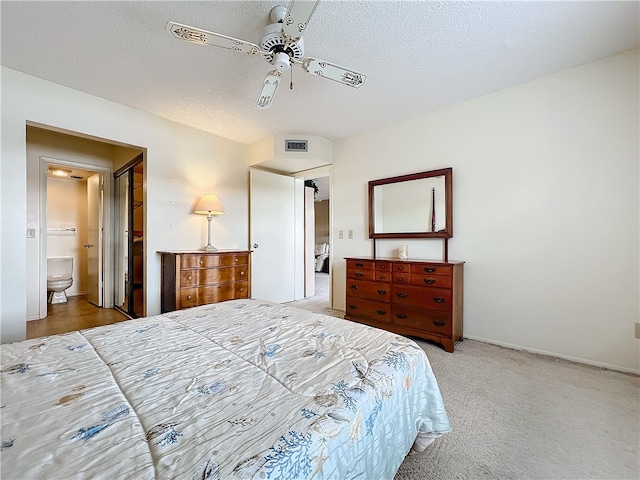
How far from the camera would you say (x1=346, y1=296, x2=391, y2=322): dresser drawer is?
9.92ft

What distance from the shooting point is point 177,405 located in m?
0.81

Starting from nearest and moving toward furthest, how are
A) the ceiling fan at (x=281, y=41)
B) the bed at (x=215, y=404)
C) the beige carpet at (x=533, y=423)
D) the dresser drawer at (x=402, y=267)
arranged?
the bed at (x=215, y=404) → the beige carpet at (x=533, y=423) → the ceiling fan at (x=281, y=41) → the dresser drawer at (x=402, y=267)

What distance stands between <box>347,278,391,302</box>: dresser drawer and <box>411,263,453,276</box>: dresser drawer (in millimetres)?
366

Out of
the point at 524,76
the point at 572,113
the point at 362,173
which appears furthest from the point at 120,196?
the point at 572,113

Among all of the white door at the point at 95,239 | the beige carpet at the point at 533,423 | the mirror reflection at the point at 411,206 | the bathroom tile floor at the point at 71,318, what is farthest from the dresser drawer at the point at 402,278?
the white door at the point at 95,239

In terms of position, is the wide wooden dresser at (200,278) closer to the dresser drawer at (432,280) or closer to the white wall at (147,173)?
the white wall at (147,173)

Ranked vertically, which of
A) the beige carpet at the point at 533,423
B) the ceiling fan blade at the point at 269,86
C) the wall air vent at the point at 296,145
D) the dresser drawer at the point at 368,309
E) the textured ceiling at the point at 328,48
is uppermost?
the textured ceiling at the point at 328,48

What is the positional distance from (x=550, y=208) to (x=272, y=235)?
3393mm

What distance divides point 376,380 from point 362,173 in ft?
10.2

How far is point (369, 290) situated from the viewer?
3.17m

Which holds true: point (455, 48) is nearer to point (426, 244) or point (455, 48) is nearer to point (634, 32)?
point (634, 32)

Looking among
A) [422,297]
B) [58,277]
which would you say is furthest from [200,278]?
[58,277]

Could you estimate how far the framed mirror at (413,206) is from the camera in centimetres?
303

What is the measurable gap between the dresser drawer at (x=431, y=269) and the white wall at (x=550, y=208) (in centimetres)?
45
